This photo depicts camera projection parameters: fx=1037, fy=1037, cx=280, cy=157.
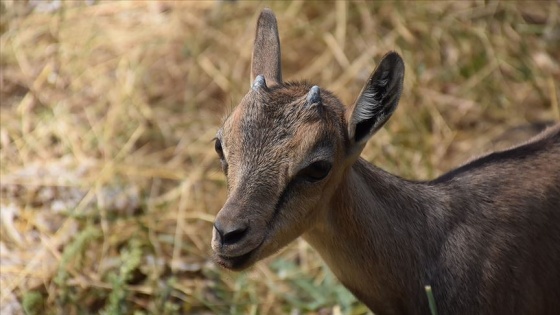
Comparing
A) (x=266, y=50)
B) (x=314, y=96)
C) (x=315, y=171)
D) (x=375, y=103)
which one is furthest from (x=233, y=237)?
(x=266, y=50)

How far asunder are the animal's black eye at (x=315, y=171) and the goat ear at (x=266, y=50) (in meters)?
0.67

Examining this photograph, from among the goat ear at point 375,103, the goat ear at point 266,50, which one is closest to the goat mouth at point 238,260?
the goat ear at point 375,103

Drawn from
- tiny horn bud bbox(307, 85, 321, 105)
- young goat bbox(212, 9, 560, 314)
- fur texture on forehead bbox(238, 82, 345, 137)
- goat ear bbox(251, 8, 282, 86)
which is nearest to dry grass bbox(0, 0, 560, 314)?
young goat bbox(212, 9, 560, 314)

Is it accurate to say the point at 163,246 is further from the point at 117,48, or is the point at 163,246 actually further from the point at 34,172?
the point at 117,48

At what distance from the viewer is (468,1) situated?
8258 mm

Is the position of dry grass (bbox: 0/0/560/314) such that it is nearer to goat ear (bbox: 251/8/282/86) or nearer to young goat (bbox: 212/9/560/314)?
young goat (bbox: 212/9/560/314)

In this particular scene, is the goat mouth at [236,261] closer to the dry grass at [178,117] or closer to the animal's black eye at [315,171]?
the animal's black eye at [315,171]

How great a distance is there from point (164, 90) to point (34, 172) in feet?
5.17

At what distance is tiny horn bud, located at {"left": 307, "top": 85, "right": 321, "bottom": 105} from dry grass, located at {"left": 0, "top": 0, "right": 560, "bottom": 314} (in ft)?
6.43

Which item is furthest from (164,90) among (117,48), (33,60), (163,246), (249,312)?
(249,312)

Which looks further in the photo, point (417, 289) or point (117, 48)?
point (117, 48)

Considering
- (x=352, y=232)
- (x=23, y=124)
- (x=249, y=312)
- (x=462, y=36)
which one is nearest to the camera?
(x=352, y=232)

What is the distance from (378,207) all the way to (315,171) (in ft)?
1.64

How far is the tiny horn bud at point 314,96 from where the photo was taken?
414 cm
